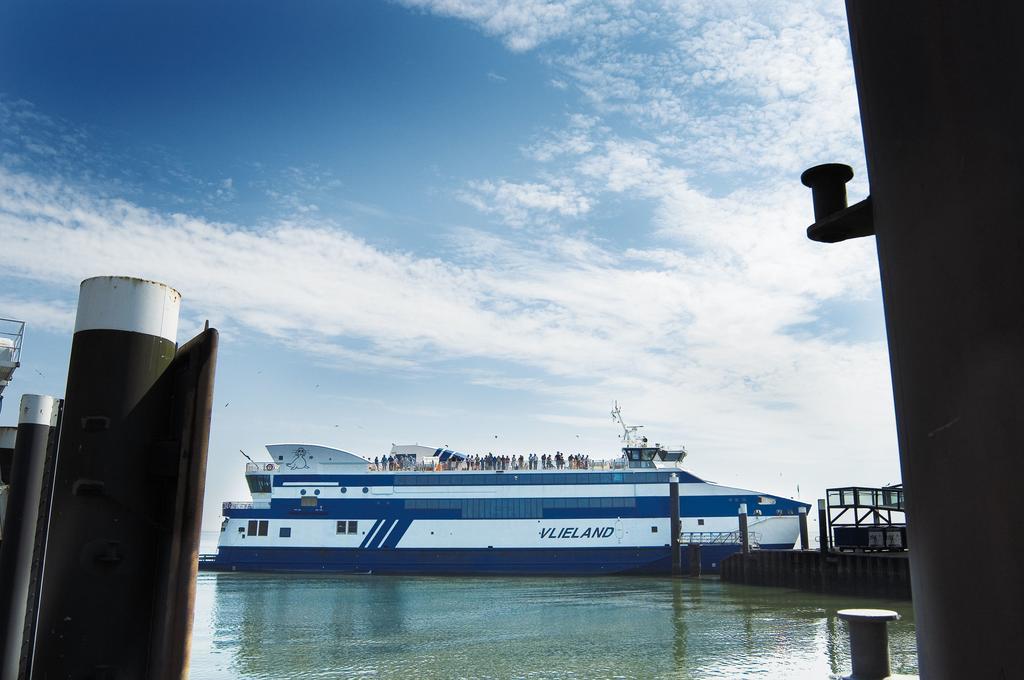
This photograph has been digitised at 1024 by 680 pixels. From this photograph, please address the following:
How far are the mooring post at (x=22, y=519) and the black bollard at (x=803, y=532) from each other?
120 ft

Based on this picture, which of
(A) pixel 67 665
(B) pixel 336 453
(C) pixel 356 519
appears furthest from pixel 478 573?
(A) pixel 67 665

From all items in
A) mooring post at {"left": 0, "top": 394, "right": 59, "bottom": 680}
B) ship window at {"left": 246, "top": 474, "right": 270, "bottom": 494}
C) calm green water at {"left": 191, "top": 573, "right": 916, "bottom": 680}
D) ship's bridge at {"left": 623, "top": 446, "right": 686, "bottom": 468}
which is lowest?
calm green water at {"left": 191, "top": 573, "right": 916, "bottom": 680}

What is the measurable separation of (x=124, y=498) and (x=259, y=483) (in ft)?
135

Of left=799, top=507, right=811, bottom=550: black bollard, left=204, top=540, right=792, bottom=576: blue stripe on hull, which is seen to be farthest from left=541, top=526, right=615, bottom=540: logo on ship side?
left=799, top=507, right=811, bottom=550: black bollard

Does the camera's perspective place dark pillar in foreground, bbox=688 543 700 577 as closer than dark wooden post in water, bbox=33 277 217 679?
No

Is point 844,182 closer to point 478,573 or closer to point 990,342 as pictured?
point 990,342

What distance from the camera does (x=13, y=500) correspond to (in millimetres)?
5211

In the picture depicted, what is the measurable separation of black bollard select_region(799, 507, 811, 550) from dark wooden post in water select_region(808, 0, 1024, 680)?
38.5m

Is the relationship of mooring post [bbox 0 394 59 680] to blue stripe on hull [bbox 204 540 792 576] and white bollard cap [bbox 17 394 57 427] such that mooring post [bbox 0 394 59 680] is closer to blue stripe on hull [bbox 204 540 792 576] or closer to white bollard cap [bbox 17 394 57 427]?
white bollard cap [bbox 17 394 57 427]

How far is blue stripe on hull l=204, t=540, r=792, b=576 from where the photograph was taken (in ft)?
121

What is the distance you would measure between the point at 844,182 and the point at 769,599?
26.7m

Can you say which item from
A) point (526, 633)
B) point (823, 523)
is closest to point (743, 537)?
point (823, 523)

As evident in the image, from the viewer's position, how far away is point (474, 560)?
37.6 metres

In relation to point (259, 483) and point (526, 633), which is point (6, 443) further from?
point (259, 483)
